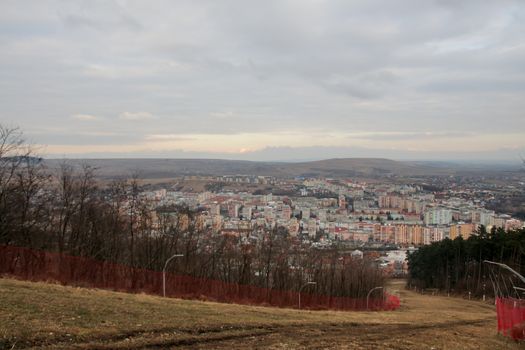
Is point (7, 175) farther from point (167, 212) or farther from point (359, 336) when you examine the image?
point (359, 336)

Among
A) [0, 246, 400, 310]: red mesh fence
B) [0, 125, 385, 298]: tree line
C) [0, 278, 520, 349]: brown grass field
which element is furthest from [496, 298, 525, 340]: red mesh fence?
[0, 125, 385, 298]: tree line

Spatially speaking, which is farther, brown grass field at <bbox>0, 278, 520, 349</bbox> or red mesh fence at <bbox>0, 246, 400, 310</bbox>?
red mesh fence at <bbox>0, 246, 400, 310</bbox>

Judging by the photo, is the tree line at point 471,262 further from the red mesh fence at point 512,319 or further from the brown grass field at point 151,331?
the brown grass field at point 151,331

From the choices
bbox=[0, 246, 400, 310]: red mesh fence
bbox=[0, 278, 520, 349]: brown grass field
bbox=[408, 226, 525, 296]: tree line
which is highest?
bbox=[0, 278, 520, 349]: brown grass field

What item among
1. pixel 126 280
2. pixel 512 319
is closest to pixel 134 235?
pixel 126 280

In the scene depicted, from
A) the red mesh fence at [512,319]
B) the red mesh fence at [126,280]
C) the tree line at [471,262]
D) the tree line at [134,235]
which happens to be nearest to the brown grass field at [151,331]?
the red mesh fence at [512,319]

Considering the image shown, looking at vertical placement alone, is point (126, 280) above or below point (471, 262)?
above

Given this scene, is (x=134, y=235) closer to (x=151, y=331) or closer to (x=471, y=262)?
(x=151, y=331)

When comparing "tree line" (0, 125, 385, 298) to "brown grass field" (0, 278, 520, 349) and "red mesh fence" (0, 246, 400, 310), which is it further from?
"brown grass field" (0, 278, 520, 349)
